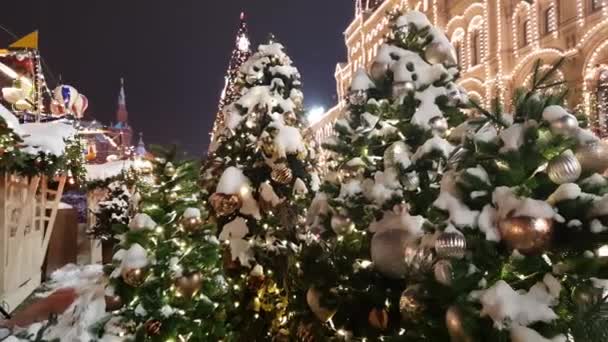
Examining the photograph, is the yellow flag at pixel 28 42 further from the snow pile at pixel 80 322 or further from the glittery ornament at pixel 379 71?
the glittery ornament at pixel 379 71

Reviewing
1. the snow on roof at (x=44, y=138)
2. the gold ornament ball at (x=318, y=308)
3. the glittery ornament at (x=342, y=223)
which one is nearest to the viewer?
the gold ornament ball at (x=318, y=308)

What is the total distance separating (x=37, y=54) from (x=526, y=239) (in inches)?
606

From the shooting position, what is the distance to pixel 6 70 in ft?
46.4

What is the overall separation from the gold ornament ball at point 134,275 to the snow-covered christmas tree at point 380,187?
1311 millimetres

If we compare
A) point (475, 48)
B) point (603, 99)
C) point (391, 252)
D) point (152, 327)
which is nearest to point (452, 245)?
point (391, 252)

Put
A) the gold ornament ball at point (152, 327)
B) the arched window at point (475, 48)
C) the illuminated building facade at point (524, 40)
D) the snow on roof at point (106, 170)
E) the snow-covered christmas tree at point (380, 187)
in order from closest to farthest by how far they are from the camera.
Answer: the snow-covered christmas tree at point (380, 187)
the gold ornament ball at point (152, 327)
the snow on roof at point (106, 170)
the illuminated building facade at point (524, 40)
the arched window at point (475, 48)

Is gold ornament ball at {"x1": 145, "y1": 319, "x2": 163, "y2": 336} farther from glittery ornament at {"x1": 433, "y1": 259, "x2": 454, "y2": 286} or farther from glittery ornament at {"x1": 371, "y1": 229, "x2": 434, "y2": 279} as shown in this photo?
glittery ornament at {"x1": 433, "y1": 259, "x2": 454, "y2": 286}

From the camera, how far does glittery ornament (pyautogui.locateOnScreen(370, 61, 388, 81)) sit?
14.9 ft

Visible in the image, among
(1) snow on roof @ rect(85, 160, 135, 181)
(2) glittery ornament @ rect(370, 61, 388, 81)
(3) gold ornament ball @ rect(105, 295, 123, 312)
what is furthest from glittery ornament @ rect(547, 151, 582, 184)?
(1) snow on roof @ rect(85, 160, 135, 181)

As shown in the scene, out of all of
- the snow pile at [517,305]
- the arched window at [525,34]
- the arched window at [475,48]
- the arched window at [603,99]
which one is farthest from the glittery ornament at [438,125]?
the arched window at [475,48]

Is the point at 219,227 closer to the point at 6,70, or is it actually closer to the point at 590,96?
the point at 6,70

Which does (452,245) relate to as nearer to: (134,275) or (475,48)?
(134,275)

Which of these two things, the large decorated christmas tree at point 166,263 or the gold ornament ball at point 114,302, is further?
the gold ornament ball at point 114,302

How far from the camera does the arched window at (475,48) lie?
23547mm
